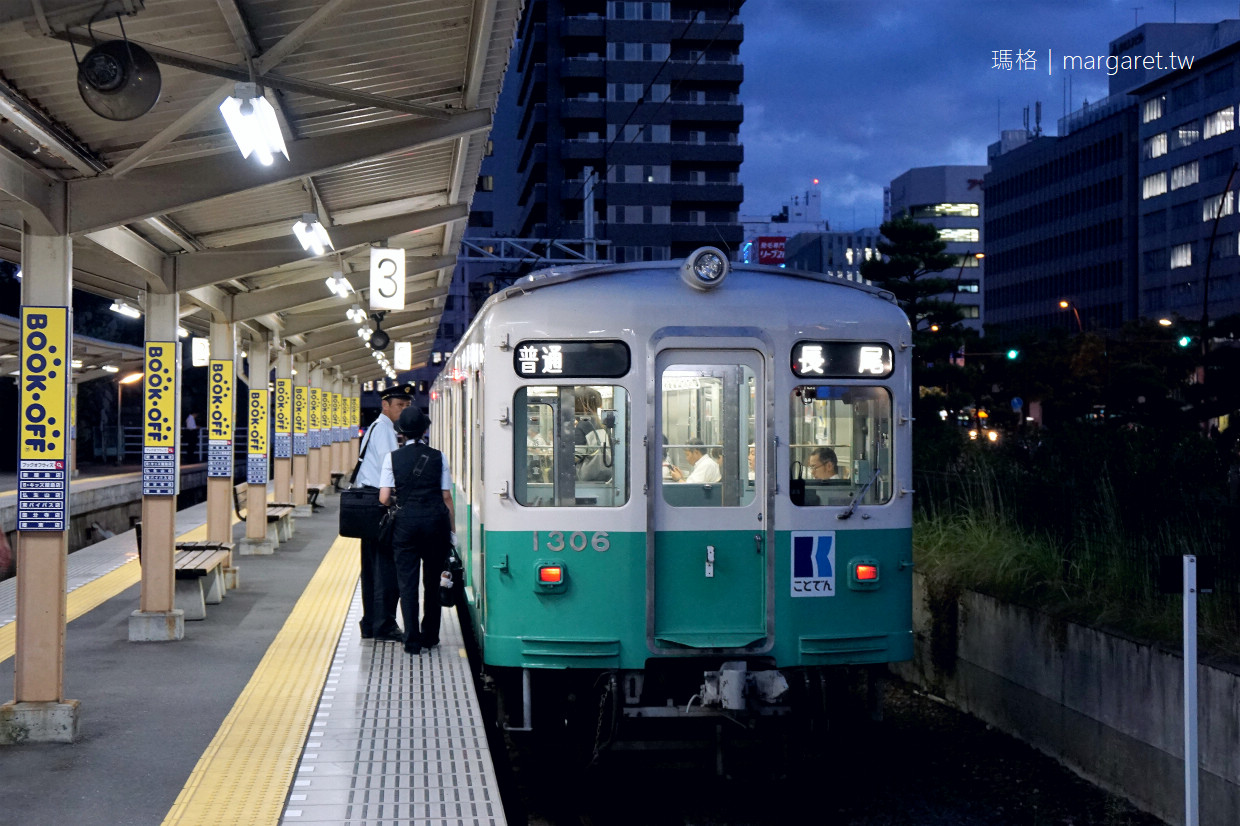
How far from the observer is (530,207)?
238ft

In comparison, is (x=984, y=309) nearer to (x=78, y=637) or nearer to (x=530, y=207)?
(x=530, y=207)

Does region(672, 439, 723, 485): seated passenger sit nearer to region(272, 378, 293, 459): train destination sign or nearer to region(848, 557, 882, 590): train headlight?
region(848, 557, 882, 590): train headlight

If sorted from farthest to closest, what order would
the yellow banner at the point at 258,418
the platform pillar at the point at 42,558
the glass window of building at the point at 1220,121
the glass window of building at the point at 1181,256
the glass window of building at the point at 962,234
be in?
the glass window of building at the point at 962,234
the glass window of building at the point at 1181,256
the glass window of building at the point at 1220,121
the yellow banner at the point at 258,418
the platform pillar at the point at 42,558

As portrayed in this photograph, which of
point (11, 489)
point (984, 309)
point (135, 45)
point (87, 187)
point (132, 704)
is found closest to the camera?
point (135, 45)

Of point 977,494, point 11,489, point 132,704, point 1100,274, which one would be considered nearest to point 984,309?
point 1100,274

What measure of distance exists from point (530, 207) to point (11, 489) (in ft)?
166

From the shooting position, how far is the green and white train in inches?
267

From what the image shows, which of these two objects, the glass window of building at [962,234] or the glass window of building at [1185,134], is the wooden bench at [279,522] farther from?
the glass window of building at [962,234]

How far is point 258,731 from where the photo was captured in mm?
6805

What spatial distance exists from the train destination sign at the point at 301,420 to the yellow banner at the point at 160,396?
→ 1233 centimetres

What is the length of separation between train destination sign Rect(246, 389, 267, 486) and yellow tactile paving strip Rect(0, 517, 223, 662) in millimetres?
1900

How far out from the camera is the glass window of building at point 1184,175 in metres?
66.5

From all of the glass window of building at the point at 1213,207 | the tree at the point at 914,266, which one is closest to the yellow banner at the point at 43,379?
the tree at the point at 914,266

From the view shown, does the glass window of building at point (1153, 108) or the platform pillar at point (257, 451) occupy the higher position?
the glass window of building at point (1153, 108)
